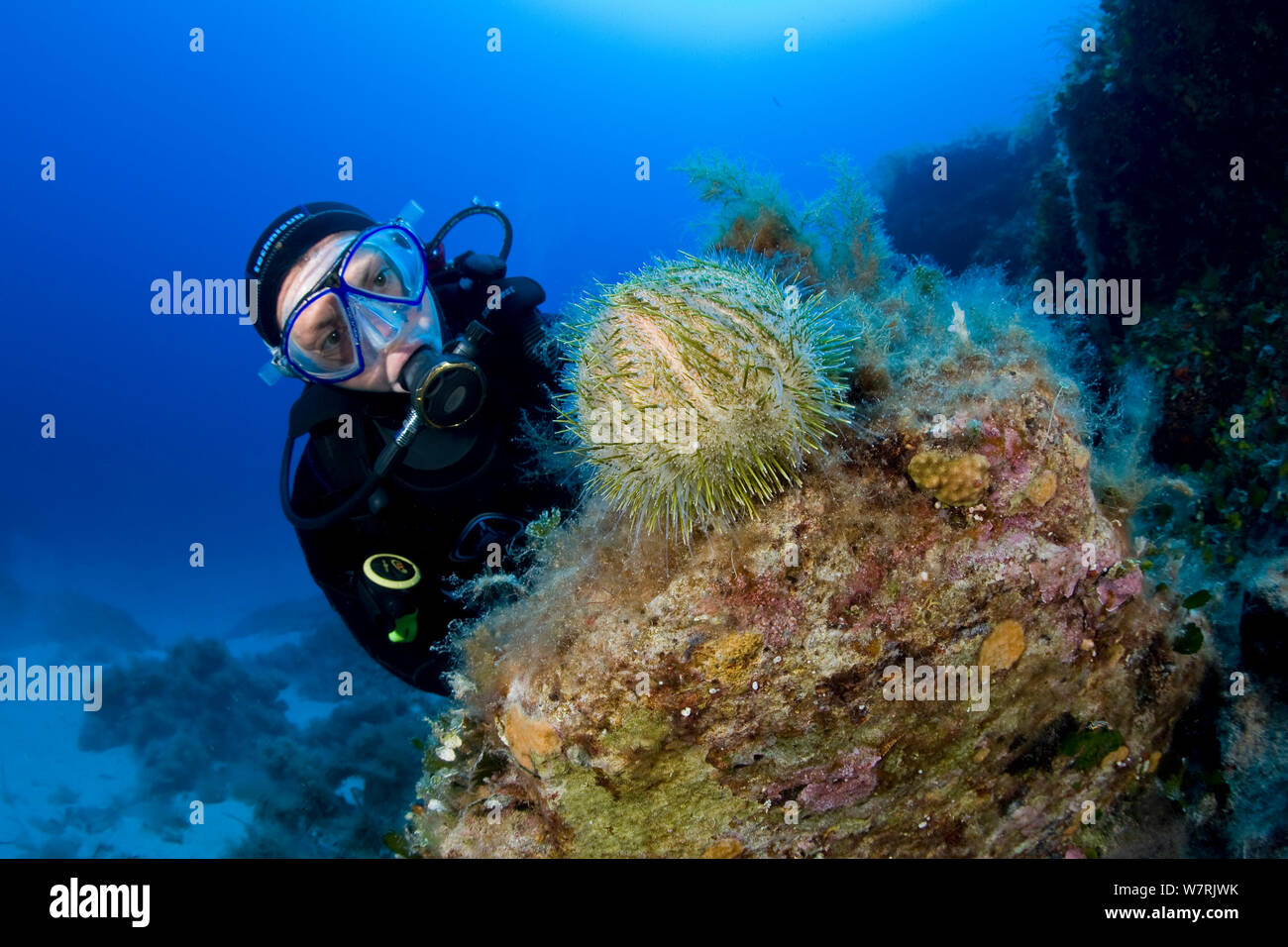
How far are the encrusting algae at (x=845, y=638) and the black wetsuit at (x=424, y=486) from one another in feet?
5.17

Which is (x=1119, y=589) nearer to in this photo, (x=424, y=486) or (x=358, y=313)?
(x=424, y=486)

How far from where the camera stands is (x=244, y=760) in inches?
609

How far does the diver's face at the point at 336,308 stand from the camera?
429cm

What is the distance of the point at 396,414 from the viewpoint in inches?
181

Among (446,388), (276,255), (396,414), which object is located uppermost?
(276,255)

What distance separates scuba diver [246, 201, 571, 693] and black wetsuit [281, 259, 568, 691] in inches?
0.4

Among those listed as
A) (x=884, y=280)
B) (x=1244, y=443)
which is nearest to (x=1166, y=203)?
(x=1244, y=443)

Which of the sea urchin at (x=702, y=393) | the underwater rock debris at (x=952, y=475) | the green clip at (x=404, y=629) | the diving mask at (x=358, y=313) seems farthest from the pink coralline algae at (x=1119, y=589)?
the diving mask at (x=358, y=313)

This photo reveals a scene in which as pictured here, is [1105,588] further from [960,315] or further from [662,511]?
[662,511]

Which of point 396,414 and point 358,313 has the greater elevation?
point 358,313

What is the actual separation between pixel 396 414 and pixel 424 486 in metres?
0.63

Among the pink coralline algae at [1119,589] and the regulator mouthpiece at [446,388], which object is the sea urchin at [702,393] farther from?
the regulator mouthpiece at [446,388]

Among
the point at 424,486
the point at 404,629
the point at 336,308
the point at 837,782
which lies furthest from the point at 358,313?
the point at 837,782
